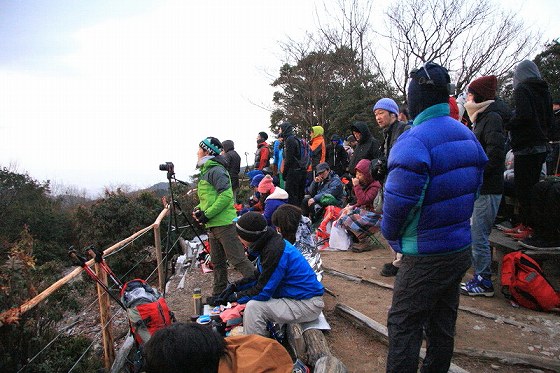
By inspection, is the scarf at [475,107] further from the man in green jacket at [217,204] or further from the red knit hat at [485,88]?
the man in green jacket at [217,204]

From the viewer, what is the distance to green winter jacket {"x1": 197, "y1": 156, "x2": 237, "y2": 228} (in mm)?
4152

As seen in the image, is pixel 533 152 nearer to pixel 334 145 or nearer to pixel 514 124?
pixel 514 124

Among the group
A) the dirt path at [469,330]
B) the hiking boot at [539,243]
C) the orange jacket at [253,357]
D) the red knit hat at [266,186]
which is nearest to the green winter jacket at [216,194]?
the dirt path at [469,330]

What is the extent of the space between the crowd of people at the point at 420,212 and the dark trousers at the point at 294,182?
0.45m

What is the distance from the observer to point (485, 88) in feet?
11.7

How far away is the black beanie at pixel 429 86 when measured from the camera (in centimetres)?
201

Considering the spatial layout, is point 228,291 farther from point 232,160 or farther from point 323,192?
point 232,160

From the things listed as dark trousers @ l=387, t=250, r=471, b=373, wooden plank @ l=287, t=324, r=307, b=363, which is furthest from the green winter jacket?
dark trousers @ l=387, t=250, r=471, b=373

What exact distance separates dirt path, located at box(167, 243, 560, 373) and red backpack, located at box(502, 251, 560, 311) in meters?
0.09

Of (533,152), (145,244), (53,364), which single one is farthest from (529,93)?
(145,244)

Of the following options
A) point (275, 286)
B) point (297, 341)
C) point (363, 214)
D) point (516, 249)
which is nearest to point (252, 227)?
point (275, 286)

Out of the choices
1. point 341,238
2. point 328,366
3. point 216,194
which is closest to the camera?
point 328,366

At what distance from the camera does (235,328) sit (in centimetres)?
333

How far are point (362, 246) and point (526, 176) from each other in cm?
256
